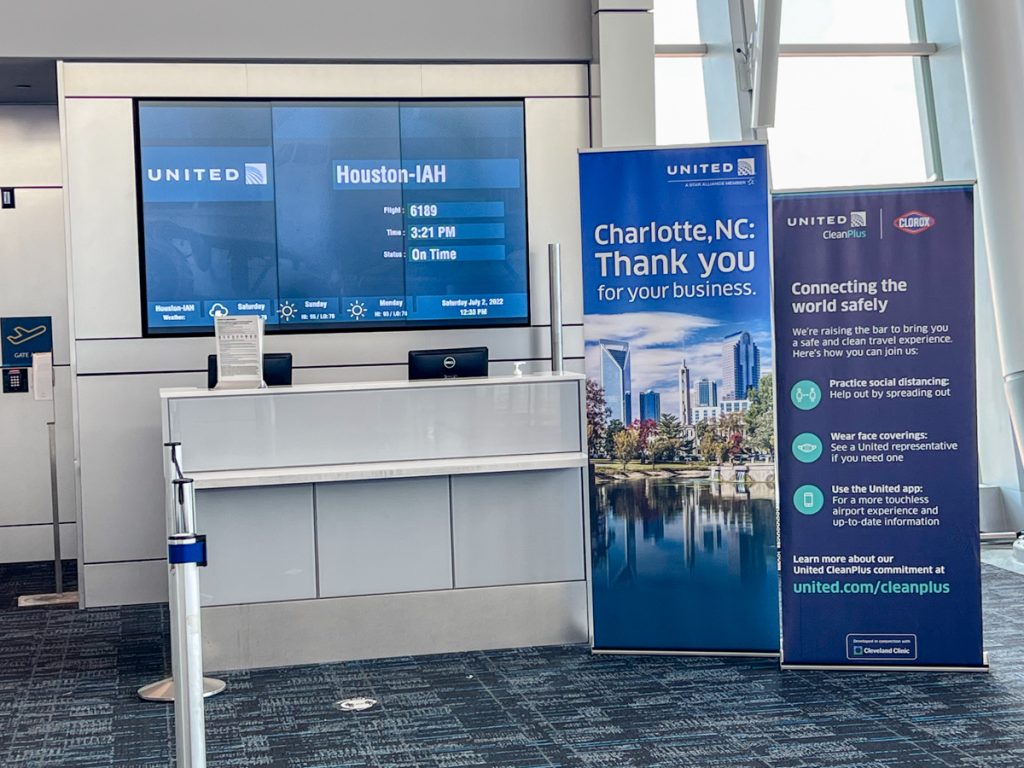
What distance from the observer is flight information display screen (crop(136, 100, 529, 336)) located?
6980mm

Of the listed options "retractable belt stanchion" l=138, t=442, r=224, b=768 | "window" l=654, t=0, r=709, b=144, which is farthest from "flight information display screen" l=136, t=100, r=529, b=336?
"retractable belt stanchion" l=138, t=442, r=224, b=768

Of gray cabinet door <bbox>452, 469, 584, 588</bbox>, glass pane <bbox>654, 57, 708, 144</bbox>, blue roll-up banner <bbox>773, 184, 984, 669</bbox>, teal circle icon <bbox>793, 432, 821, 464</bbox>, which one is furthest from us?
glass pane <bbox>654, 57, 708, 144</bbox>

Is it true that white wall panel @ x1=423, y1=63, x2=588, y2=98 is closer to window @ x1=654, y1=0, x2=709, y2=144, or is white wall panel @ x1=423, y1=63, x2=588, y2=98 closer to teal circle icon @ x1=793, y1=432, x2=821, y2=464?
window @ x1=654, y1=0, x2=709, y2=144

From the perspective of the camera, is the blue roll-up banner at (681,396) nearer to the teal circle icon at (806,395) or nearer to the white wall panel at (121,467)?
the teal circle icon at (806,395)

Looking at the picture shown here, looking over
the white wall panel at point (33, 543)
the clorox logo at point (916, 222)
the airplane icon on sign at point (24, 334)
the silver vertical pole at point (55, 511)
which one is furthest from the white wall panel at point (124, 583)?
the clorox logo at point (916, 222)

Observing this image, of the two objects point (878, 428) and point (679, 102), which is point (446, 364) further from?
point (679, 102)

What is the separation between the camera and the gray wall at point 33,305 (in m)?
8.16

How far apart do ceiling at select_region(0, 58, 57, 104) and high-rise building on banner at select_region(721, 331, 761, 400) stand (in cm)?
412

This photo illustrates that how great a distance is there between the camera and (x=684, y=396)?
5270mm

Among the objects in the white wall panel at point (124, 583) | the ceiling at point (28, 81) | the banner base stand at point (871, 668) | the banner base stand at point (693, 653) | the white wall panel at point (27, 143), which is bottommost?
the banner base stand at point (871, 668)

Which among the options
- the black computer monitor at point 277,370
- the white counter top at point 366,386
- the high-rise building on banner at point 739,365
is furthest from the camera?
the black computer monitor at point 277,370

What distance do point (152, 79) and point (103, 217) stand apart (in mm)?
811

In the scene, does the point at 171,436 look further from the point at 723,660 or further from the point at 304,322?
the point at 723,660

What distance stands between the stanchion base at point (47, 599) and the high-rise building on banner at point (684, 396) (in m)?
3.77
